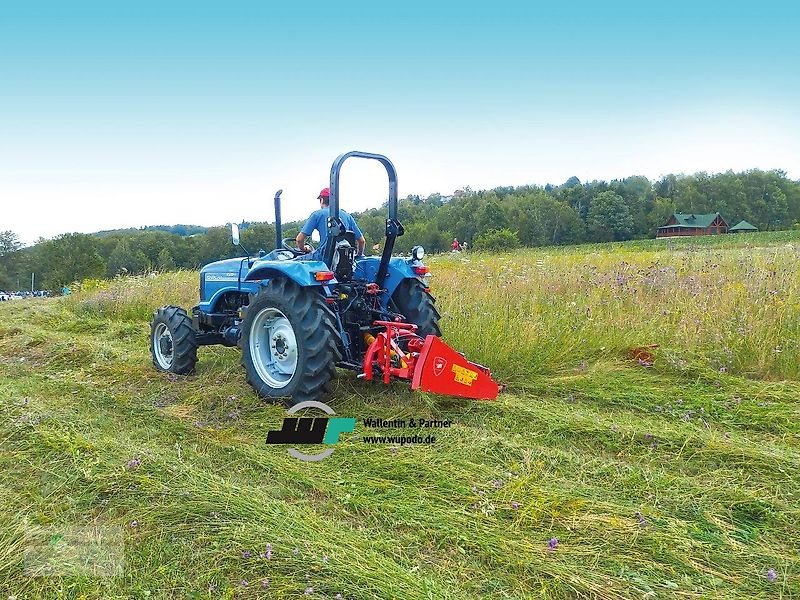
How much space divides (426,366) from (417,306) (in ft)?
4.03

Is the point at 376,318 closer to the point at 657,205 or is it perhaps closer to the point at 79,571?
the point at 79,571

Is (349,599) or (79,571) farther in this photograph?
(79,571)

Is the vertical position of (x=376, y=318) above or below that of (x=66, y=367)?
above

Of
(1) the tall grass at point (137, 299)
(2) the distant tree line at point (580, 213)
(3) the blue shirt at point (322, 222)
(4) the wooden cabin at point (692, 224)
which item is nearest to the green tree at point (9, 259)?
(2) the distant tree line at point (580, 213)

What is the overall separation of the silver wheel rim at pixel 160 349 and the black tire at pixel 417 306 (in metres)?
2.47

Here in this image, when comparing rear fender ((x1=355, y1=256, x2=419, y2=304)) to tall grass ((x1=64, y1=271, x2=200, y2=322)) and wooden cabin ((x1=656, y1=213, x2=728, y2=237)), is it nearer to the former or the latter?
tall grass ((x1=64, y1=271, x2=200, y2=322))

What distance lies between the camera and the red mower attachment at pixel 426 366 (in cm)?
384

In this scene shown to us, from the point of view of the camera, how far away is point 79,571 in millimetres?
2240

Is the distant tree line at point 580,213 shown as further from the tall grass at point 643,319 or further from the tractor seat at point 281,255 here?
the tractor seat at point 281,255

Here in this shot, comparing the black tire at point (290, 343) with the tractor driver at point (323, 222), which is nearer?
the black tire at point (290, 343)

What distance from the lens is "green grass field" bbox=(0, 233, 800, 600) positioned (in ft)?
7.30

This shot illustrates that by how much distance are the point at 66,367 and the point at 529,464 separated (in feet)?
17.0

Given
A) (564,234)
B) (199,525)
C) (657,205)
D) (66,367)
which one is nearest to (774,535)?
(199,525)

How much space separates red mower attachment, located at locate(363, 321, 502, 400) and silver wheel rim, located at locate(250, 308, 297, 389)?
776 mm
